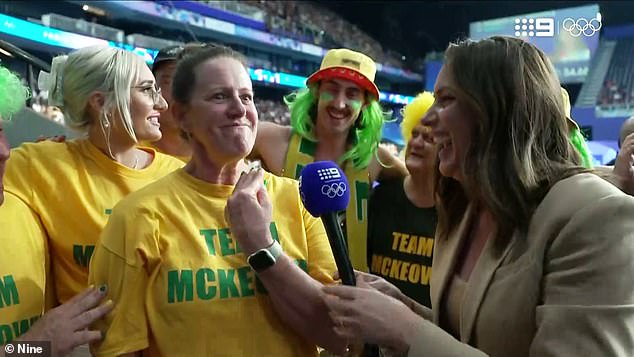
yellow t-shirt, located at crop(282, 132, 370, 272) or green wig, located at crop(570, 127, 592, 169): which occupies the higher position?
green wig, located at crop(570, 127, 592, 169)

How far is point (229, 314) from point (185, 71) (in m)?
0.55

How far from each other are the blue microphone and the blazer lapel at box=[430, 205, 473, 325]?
0.63 feet

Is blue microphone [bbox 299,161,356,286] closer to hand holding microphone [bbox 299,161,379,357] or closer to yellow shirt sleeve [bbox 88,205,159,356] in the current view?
hand holding microphone [bbox 299,161,379,357]

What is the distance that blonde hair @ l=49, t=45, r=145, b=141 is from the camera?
164 centimetres

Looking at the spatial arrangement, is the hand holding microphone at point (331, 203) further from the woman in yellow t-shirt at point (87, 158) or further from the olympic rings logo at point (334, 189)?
the woman in yellow t-shirt at point (87, 158)

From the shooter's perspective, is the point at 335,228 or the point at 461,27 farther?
the point at 461,27

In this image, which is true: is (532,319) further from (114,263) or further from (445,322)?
(114,263)

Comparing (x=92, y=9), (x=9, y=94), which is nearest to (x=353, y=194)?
(x=9, y=94)

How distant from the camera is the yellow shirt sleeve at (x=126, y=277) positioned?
1.17 m

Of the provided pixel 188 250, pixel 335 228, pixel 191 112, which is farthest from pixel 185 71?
pixel 335 228

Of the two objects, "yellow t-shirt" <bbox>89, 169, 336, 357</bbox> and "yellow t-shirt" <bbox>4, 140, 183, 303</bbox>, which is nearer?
"yellow t-shirt" <bbox>89, 169, 336, 357</bbox>

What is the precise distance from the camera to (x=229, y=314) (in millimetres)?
1221

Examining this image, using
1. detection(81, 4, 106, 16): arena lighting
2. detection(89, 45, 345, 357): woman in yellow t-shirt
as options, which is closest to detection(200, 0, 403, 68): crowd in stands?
detection(81, 4, 106, 16): arena lighting

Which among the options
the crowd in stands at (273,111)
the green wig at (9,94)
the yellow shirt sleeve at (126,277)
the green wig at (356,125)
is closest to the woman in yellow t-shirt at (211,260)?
the yellow shirt sleeve at (126,277)
